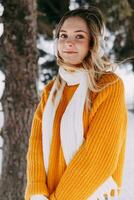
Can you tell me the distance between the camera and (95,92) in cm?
151

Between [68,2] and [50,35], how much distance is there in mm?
476

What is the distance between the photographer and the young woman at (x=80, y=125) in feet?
4.83

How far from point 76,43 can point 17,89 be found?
4.88 ft

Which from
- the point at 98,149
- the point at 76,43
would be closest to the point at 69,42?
the point at 76,43

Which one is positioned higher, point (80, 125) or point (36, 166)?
point (80, 125)

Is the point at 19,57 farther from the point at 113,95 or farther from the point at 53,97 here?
the point at 113,95

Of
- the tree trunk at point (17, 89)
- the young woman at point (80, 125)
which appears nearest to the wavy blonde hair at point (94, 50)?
the young woman at point (80, 125)

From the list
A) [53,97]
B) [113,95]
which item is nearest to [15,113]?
[53,97]

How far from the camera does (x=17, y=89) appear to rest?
300cm

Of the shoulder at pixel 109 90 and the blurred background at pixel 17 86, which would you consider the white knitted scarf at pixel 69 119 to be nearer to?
the shoulder at pixel 109 90

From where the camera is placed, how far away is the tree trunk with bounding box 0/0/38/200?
114 inches

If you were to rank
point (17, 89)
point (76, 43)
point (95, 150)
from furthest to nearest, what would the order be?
point (17, 89) < point (76, 43) < point (95, 150)

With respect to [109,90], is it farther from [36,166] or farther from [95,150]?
[36,166]

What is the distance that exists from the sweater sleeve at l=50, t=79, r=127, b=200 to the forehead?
0.24m
